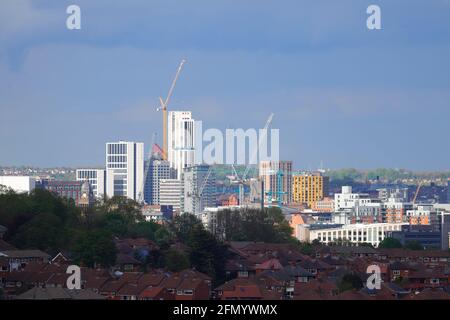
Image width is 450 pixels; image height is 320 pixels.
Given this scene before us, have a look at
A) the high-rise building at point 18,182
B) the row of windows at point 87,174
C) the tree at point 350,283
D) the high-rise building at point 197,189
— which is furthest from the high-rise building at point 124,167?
the tree at point 350,283

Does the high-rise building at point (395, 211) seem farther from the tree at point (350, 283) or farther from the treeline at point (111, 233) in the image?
the tree at point (350, 283)

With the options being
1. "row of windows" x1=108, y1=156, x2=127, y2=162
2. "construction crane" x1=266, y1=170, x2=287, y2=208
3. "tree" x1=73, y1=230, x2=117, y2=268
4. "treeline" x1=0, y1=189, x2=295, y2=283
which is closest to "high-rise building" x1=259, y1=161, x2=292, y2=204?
"construction crane" x1=266, y1=170, x2=287, y2=208

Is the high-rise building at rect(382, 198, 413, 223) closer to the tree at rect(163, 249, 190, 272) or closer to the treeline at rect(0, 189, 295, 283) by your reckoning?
the treeline at rect(0, 189, 295, 283)

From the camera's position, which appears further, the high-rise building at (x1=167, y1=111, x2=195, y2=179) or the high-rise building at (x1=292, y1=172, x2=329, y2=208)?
the high-rise building at (x1=292, y1=172, x2=329, y2=208)

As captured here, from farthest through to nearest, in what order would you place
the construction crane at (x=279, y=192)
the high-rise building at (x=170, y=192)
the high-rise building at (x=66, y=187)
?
the construction crane at (x=279, y=192) < the high-rise building at (x=170, y=192) < the high-rise building at (x=66, y=187)
